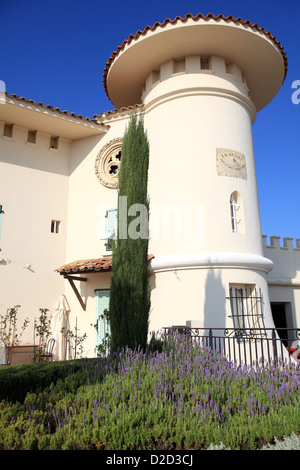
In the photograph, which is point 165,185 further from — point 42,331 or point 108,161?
point 42,331

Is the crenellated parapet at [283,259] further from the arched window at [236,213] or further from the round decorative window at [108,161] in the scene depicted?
the round decorative window at [108,161]

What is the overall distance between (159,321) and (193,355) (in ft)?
10.1

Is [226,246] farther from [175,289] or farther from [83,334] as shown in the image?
[83,334]

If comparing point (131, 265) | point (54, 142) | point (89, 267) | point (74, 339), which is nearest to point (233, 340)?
point (131, 265)

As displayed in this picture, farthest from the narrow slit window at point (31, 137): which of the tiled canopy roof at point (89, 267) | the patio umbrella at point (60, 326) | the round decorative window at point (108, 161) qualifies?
the patio umbrella at point (60, 326)

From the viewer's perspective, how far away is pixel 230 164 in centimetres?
1052

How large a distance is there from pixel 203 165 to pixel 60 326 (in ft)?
20.9

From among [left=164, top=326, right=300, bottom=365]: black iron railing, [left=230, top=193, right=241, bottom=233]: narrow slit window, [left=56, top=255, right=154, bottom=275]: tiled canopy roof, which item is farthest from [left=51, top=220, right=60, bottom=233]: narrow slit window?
[left=230, top=193, right=241, bottom=233]: narrow slit window

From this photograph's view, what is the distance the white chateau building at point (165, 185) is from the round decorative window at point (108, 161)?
0.03 meters

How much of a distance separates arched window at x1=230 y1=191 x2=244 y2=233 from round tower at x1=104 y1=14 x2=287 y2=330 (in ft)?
0.09

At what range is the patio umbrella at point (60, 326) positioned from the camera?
426 inches

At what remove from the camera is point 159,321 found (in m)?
9.77

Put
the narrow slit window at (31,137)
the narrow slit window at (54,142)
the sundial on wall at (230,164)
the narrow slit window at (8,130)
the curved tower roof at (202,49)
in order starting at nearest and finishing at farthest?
1. the curved tower roof at (202,49)
2. the sundial on wall at (230,164)
3. the narrow slit window at (8,130)
4. the narrow slit window at (31,137)
5. the narrow slit window at (54,142)

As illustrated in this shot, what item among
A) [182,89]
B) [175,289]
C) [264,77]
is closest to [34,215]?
[175,289]
